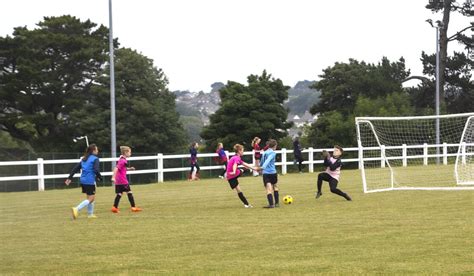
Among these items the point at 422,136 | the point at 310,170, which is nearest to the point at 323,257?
the point at 310,170

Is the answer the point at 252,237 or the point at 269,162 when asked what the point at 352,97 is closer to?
the point at 269,162

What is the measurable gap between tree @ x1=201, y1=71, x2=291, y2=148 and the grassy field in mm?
37564

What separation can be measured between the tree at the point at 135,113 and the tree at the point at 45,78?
157 cm

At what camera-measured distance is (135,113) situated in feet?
192

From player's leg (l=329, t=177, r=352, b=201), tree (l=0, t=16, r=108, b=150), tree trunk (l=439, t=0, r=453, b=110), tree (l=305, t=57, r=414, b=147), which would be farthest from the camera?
tree trunk (l=439, t=0, r=453, b=110)

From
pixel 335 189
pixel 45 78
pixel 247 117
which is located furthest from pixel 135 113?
pixel 335 189

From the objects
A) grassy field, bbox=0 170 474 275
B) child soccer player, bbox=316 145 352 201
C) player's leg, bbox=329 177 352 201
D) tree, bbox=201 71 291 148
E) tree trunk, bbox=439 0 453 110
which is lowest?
grassy field, bbox=0 170 474 275

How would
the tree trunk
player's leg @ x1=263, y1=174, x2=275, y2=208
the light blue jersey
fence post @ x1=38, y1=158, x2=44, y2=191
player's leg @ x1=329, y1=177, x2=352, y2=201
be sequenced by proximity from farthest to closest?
the tree trunk → fence post @ x1=38, y1=158, x2=44, y2=191 → player's leg @ x1=329, y1=177, x2=352, y2=201 → the light blue jersey → player's leg @ x1=263, y1=174, x2=275, y2=208

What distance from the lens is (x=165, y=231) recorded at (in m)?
14.2

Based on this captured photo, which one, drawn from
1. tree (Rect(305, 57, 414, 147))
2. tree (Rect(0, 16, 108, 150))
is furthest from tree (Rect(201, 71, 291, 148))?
tree (Rect(0, 16, 108, 150))

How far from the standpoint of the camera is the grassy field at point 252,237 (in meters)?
10.0

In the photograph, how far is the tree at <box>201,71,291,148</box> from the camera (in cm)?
5903

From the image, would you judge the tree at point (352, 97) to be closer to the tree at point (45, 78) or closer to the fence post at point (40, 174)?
the tree at point (45, 78)

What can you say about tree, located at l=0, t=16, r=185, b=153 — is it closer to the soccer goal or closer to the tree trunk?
the soccer goal
